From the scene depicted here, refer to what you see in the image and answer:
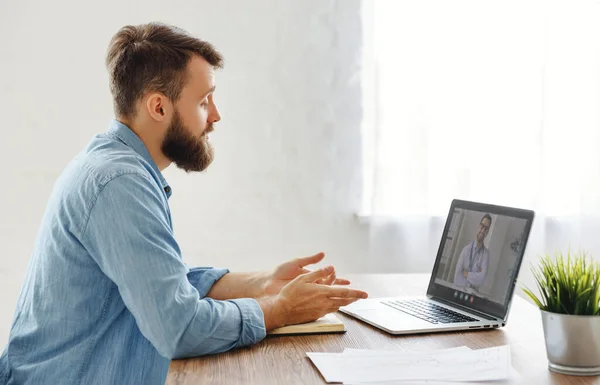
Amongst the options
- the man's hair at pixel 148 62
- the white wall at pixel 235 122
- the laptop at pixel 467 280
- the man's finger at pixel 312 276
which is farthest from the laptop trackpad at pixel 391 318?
the white wall at pixel 235 122

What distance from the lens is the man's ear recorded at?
1.59 m

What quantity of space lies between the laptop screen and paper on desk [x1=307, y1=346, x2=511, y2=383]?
0.75 feet

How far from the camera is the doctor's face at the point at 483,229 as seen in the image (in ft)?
5.20

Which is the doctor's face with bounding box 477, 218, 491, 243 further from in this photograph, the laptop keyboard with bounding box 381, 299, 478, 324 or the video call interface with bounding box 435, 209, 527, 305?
the laptop keyboard with bounding box 381, 299, 478, 324

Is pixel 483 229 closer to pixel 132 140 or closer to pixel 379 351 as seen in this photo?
pixel 379 351

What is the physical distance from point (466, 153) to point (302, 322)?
83.6 inches

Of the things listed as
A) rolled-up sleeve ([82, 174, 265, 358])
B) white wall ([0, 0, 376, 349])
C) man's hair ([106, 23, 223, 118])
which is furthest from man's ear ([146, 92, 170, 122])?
white wall ([0, 0, 376, 349])

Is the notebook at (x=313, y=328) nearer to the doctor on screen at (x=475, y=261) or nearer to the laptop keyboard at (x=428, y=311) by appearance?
the laptop keyboard at (x=428, y=311)

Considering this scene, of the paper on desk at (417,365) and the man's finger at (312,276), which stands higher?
the man's finger at (312,276)

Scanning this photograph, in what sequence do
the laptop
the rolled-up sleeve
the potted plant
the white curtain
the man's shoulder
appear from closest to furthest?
the potted plant
the rolled-up sleeve
the man's shoulder
the laptop
the white curtain

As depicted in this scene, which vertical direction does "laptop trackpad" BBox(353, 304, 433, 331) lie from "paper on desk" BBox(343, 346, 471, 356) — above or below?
above

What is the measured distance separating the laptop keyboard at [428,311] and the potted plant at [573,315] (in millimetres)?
347

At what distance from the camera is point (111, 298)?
4.60 ft

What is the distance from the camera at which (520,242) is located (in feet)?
4.82
